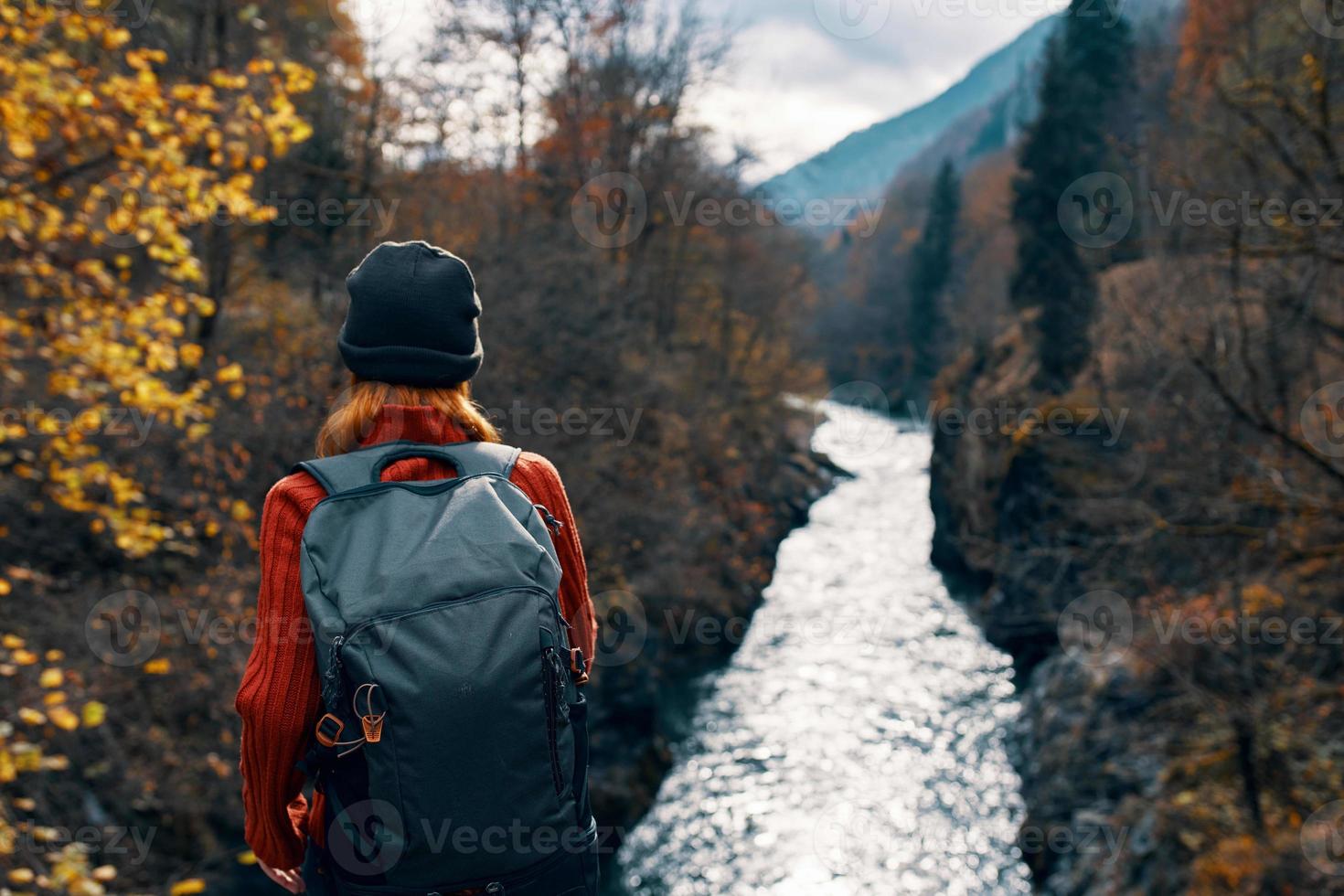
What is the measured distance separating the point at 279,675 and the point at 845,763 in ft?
42.0

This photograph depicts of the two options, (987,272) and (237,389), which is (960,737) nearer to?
(237,389)

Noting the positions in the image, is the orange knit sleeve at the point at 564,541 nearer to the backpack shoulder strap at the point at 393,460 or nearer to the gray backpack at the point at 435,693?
the backpack shoulder strap at the point at 393,460

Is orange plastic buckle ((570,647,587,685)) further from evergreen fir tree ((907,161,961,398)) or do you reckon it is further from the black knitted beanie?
evergreen fir tree ((907,161,961,398))

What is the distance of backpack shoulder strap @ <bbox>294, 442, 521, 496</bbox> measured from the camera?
5.29 feet

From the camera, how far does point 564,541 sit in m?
1.89

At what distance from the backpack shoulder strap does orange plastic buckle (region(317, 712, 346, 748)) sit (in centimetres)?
40

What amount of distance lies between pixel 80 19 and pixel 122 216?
1029 mm

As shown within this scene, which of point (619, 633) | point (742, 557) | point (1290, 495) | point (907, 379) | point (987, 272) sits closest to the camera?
point (1290, 495)

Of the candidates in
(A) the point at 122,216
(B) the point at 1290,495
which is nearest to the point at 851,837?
(B) the point at 1290,495

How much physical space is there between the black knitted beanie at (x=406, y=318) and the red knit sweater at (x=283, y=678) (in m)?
0.10

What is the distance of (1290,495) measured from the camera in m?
5.12

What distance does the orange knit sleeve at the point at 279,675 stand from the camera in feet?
5.07

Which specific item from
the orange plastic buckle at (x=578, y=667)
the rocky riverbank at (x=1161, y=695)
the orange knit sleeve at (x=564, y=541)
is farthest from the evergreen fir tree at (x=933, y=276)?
the orange plastic buckle at (x=578, y=667)

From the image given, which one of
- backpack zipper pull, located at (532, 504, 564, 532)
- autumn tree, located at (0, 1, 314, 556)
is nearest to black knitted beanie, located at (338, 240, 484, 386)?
backpack zipper pull, located at (532, 504, 564, 532)
